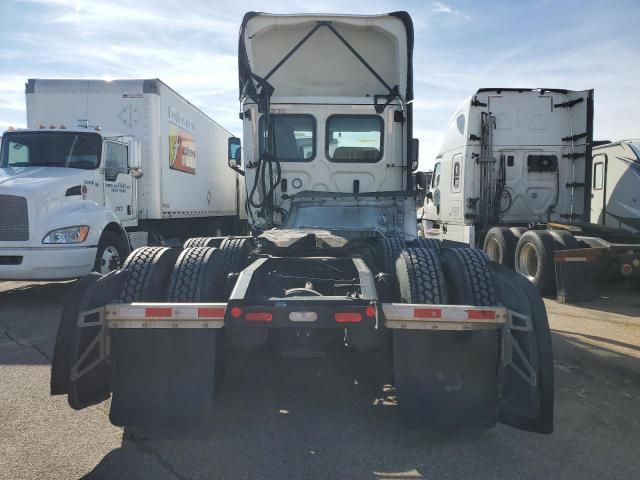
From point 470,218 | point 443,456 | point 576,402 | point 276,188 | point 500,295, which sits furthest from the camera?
point 470,218

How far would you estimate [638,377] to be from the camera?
4777 mm

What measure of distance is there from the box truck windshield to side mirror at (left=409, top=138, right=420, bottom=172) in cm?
542

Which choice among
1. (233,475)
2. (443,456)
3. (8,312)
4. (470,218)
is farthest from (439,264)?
(470,218)

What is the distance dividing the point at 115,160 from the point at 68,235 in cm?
200

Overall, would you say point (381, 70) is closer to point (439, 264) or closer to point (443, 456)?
point (439, 264)

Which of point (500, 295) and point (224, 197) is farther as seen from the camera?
point (224, 197)

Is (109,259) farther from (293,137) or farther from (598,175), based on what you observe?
(598,175)

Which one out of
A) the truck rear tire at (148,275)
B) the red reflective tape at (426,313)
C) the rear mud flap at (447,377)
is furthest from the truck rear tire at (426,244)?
the truck rear tire at (148,275)

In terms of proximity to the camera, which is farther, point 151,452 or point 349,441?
point 349,441

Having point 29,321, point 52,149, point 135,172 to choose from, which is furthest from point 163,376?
point 52,149

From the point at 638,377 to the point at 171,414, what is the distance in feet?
14.0

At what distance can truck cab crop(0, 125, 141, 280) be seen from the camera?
754cm

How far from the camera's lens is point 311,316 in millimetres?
2986

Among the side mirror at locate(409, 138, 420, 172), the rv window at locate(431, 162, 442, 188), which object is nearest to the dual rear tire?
the side mirror at locate(409, 138, 420, 172)
